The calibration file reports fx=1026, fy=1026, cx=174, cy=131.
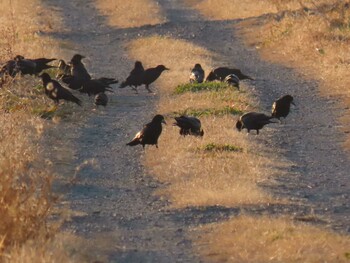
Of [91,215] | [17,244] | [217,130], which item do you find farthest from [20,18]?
[17,244]

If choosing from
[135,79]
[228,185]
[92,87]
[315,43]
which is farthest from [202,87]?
[228,185]

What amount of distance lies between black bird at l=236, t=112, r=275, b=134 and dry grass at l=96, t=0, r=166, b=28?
19974 millimetres

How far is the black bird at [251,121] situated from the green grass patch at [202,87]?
178 inches

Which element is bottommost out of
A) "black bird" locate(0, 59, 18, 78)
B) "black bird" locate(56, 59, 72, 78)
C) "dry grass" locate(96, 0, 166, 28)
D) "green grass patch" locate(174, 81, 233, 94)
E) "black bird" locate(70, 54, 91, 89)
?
"dry grass" locate(96, 0, 166, 28)

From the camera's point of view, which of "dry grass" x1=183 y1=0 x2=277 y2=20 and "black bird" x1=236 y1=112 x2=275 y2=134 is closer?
"black bird" x1=236 y1=112 x2=275 y2=134

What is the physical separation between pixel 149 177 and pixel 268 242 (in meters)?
3.89

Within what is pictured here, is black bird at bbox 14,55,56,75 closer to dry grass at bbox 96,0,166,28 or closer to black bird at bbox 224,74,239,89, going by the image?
black bird at bbox 224,74,239,89

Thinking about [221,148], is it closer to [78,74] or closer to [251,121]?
[251,121]

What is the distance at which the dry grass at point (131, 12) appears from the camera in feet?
119

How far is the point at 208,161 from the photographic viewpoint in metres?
13.4

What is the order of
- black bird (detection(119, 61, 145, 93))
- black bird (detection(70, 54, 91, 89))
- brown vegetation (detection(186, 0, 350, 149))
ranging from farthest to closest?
brown vegetation (detection(186, 0, 350, 149)), black bird (detection(119, 61, 145, 93)), black bird (detection(70, 54, 91, 89))

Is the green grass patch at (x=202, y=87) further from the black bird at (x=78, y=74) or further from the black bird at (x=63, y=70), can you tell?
the black bird at (x=63, y=70)

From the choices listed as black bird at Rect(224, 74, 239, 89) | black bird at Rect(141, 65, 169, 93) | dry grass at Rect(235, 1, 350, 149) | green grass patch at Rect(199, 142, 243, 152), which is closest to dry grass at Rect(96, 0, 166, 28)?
dry grass at Rect(235, 1, 350, 149)

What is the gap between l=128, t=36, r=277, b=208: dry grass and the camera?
11453 mm
